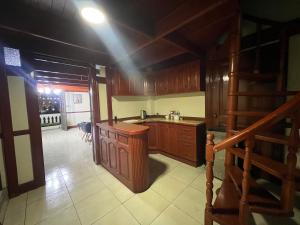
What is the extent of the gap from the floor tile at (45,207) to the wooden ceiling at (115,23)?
2207 mm

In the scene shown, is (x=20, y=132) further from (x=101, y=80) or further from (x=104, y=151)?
(x=101, y=80)

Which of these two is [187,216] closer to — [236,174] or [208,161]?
[236,174]

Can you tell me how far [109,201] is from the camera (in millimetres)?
2031

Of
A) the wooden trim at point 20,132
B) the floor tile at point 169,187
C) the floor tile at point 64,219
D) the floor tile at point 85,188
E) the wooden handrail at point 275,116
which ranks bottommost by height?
the floor tile at point 85,188

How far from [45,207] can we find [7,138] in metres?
1.20

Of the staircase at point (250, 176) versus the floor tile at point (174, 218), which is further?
the floor tile at point (174, 218)

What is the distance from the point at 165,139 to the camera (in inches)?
140

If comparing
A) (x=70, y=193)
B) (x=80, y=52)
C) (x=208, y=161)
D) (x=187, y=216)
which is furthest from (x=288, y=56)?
(x=70, y=193)

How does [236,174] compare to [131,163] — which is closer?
[236,174]

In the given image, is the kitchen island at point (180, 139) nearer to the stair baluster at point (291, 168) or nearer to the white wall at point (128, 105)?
the white wall at point (128, 105)

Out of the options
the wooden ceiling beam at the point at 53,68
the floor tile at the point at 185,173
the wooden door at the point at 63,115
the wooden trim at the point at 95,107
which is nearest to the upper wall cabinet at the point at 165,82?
the wooden trim at the point at 95,107

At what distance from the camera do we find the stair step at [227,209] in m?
1.18

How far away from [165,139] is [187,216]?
1.93 meters

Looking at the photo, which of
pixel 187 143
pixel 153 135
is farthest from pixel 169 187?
pixel 153 135
